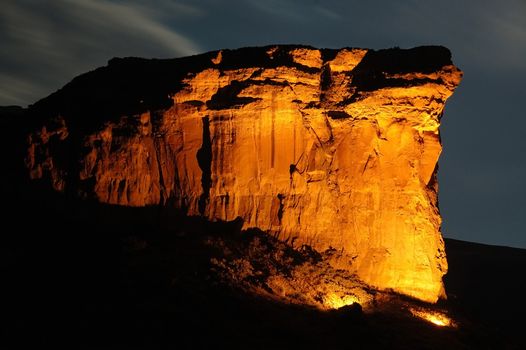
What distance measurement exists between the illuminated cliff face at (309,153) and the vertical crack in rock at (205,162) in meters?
0.06

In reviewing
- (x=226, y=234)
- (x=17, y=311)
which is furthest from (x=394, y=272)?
(x=17, y=311)

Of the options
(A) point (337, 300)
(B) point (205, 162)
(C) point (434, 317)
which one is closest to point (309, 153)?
(B) point (205, 162)

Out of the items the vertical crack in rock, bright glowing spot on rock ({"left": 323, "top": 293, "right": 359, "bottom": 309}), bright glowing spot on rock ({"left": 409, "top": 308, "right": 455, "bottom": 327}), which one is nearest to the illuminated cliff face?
the vertical crack in rock

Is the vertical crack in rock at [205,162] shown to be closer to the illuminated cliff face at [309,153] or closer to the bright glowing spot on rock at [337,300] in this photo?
the illuminated cliff face at [309,153]

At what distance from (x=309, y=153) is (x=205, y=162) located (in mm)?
5093

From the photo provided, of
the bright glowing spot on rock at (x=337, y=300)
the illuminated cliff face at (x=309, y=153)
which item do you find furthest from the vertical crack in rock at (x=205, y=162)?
the bright glowing spot on rock at (x=337, y=300)

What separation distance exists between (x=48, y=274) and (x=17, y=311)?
3.16m

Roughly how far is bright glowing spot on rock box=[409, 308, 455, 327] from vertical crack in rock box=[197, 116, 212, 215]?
10.9 m

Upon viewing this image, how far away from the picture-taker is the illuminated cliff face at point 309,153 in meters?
31.0

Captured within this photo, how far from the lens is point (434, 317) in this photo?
95.0 ft

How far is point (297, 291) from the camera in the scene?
1104 inches

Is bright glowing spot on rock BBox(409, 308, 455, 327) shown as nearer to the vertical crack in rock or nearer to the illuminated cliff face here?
the illuminated cliff face

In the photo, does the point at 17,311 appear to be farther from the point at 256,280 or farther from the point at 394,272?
the point at 394,272

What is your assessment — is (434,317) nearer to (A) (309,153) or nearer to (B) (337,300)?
(B) (337,300)
